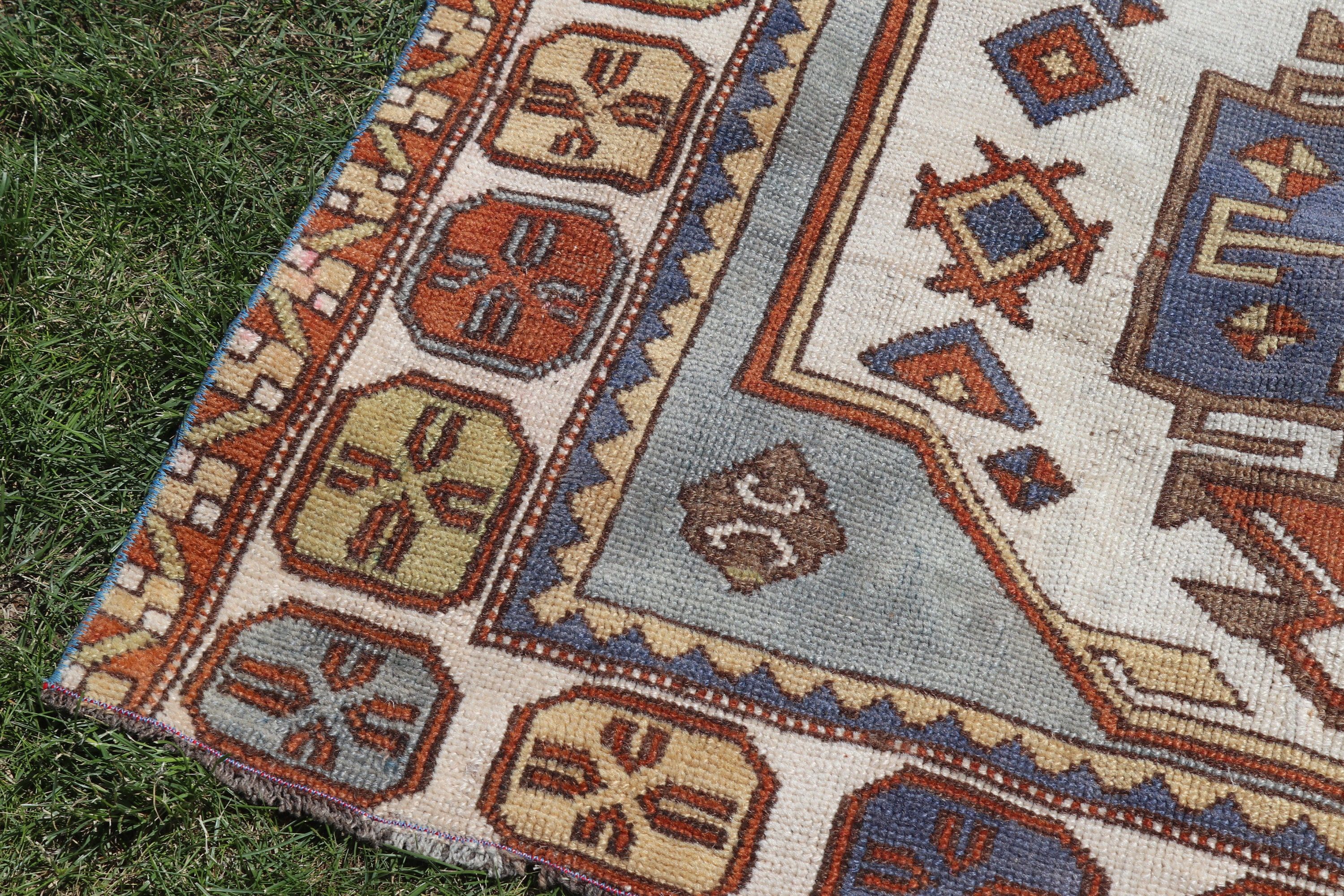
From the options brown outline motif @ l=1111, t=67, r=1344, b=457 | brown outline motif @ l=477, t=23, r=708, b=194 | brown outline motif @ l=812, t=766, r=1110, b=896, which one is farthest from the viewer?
brown outline motif @ l=477, t=23, r=708, b=194

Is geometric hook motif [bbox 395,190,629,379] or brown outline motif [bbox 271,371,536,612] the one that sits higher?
geometric hook motif [bbox 395,190,629,379]

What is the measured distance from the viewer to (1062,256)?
1857 mm

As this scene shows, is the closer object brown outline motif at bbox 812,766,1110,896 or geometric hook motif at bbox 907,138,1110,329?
brown outline motif at bbox 812,766,1110,896

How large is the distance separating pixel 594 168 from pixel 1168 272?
0.99 metres

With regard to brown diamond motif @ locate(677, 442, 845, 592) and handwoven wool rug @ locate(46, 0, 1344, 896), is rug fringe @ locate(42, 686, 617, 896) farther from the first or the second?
brown diamond motif @ locate(677, 442, 845, 592)

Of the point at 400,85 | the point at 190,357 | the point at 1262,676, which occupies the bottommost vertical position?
the point at 190,357

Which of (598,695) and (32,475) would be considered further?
(32,475)

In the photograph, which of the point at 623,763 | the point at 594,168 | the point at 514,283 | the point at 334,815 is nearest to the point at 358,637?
the point at 334,815

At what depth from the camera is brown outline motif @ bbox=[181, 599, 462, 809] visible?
1604mm

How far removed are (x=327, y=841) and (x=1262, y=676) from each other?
1409mm

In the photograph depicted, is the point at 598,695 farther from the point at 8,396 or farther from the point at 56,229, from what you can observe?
the point at 56,229

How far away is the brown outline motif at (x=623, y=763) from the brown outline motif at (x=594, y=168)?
848 mm

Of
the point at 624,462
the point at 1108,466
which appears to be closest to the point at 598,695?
the point at 624,462

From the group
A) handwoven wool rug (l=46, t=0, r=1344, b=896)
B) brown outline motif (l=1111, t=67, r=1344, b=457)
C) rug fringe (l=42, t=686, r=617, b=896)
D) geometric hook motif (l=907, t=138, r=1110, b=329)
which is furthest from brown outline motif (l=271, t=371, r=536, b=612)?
brown outline motif (l=1111, t=67, r=1344, b=457)
